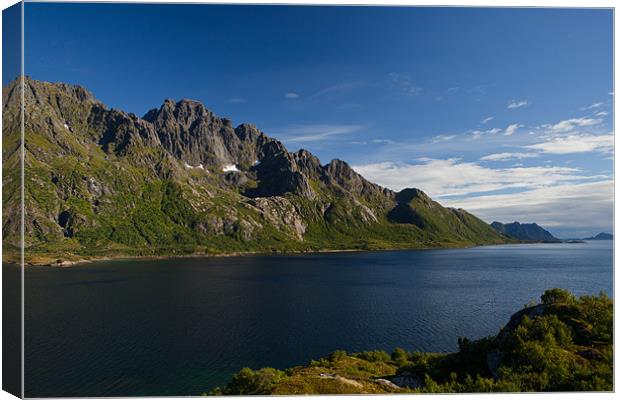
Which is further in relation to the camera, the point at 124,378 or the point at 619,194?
the point at 124,378

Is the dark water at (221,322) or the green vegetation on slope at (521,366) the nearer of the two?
the green vegetation on slope at (521,366)

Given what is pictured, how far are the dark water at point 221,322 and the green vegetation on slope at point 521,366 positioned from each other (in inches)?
818

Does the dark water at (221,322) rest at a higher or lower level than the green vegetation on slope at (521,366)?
lower

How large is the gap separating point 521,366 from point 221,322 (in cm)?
5877

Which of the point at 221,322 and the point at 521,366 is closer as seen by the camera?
the point at 521,366

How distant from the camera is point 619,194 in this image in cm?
2588

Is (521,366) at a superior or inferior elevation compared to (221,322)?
superior

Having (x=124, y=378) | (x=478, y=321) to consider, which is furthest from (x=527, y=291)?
(x=124, y=378)

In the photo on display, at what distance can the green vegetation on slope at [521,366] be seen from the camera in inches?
951

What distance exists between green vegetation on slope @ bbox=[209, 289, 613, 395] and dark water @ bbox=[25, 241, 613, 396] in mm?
20789

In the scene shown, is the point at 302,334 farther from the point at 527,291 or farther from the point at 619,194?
the point at 527,291

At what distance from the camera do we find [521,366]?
2558 centimetres

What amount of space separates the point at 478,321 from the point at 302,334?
35.0 metres

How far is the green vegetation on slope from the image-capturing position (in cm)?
2416
